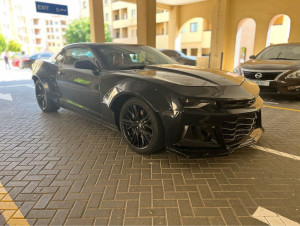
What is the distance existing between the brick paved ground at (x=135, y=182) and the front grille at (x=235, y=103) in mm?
774

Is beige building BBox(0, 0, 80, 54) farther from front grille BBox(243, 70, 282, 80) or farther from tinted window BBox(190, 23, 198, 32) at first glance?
front grille BBox(243, 70, 282, 80)

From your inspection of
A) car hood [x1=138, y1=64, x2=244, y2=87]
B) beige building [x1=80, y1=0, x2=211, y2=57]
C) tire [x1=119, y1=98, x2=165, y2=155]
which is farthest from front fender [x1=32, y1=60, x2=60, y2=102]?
beige building [x1=80, y1=0, x2=211, y2=57]

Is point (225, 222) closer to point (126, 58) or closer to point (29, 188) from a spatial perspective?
point (29, 188)

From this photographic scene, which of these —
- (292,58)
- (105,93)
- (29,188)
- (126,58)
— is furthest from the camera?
(292,58)

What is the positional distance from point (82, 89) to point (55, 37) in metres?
91.9

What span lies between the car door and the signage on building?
976cm

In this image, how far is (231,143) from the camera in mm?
2865

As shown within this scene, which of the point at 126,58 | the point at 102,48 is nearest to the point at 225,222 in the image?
the point at 126,58

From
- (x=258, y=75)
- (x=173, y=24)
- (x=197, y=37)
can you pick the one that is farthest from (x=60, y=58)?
(x=197, y=37)

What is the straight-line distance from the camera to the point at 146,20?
9992mm

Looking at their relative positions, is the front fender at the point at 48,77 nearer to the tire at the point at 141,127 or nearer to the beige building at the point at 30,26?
the tire at the point at 141,127

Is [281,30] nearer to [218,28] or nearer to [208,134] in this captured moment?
[218,28]

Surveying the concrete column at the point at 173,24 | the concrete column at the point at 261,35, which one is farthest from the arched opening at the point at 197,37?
the concrete column at the point at 261,35

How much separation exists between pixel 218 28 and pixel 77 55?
1196 centimetres
